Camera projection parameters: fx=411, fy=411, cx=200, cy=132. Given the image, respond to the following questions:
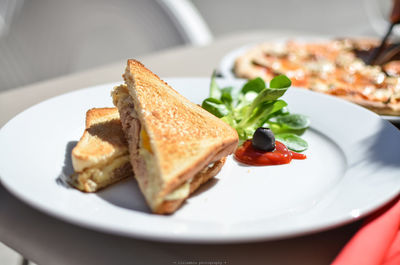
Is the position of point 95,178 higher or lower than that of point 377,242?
higher

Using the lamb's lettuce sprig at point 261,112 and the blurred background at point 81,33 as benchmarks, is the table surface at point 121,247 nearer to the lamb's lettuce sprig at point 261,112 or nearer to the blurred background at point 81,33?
the lamb's lettuce sprig at point 261,112

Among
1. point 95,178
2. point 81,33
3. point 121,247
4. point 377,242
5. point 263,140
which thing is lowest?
point 377,242

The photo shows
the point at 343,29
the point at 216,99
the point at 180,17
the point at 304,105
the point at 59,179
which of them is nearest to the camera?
the point at 59,179

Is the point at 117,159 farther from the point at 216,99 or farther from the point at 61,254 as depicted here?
the point at 216,99

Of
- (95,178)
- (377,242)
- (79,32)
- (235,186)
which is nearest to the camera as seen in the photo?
(377,242)

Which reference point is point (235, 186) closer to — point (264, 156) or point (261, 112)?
point (264, 156)

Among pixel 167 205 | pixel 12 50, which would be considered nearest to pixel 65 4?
pixel 12 50

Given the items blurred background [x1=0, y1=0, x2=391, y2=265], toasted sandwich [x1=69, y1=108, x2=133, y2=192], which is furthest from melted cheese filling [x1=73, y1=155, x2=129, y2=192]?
blurred background [x1=0, y1=0, x2=391, y2=265]

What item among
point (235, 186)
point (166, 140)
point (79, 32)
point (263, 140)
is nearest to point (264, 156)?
point (263, 140)
